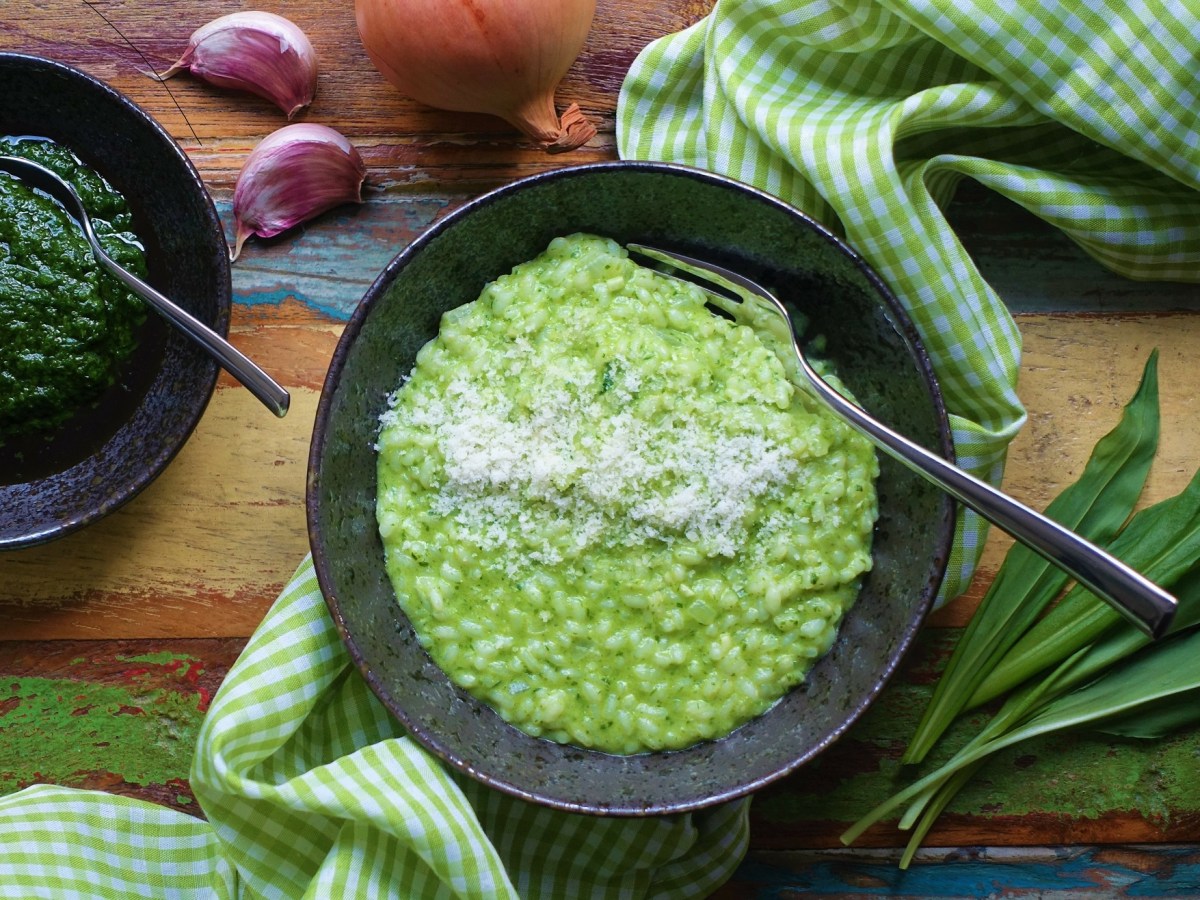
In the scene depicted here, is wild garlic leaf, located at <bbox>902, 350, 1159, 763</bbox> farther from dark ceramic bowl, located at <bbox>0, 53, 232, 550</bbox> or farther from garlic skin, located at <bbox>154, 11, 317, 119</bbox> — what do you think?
garlic skin, located at <bbox>154, 11, 317, 119</bbox>

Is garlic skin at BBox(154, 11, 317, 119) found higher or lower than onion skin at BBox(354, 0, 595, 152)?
lower

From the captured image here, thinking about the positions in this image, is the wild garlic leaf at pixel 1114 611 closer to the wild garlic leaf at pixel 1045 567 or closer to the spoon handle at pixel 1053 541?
the wild garlic leaf at pixel 1045 567

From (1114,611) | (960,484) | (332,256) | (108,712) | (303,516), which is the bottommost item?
(108,712)

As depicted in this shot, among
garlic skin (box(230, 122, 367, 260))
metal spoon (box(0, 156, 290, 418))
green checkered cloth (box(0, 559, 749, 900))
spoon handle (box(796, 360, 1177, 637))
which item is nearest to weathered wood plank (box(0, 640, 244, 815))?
green checkered cloth (box(0, 559, 749, 900))

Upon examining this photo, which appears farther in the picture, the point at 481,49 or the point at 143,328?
the point at 143,328

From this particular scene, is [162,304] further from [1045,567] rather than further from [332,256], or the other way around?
[1045,567]

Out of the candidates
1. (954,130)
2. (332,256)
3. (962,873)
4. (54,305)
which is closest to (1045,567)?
(962,873)

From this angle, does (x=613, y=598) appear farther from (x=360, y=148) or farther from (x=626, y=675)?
(x=360, y=148)
